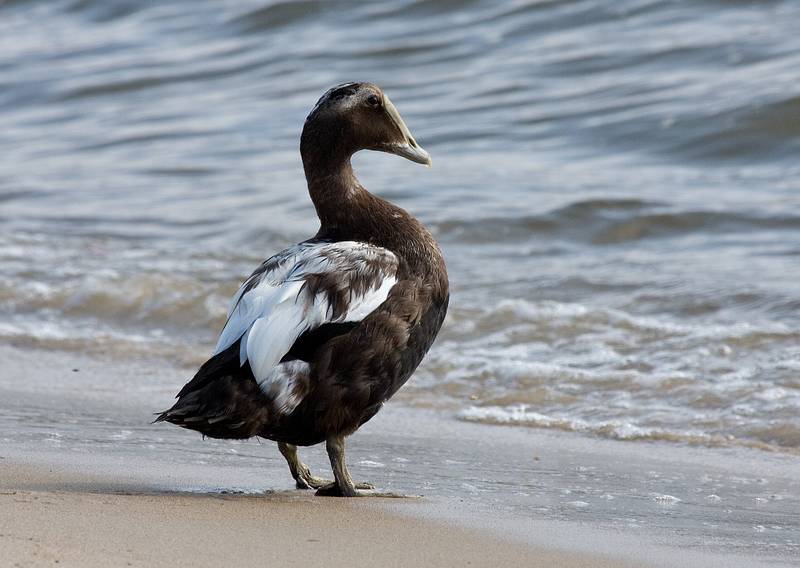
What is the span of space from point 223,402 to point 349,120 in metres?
1.11

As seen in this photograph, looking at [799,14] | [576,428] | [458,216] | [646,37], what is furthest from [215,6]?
[576,428]

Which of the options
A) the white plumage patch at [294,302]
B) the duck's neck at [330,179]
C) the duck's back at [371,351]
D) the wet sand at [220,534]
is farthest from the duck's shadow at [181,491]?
the duck's neck at [330,179]

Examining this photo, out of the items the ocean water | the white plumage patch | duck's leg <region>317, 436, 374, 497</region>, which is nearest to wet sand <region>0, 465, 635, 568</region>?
duck's leg <region>317, 436, 374, 497</region>

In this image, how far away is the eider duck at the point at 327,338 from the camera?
391 centimetres

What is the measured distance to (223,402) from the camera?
3.90 metres

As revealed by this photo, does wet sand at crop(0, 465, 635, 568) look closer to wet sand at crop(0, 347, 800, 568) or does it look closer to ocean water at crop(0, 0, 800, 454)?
wet sand at crop(0, 347, 800, 568)

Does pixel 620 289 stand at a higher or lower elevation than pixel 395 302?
lower

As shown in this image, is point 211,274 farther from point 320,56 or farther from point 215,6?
point 215,6

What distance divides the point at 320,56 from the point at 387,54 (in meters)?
0.77

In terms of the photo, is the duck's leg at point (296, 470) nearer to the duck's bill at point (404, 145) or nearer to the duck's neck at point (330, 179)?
the duck's neck at point (330, 179)

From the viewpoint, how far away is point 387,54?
1343cm

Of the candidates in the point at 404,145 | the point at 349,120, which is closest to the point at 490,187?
the point at 404,145

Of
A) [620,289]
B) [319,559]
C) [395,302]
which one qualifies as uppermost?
[395,302]

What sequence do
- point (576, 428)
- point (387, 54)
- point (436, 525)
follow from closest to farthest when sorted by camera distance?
point (436, 525) → point (576, 428) → point (387, 54)
